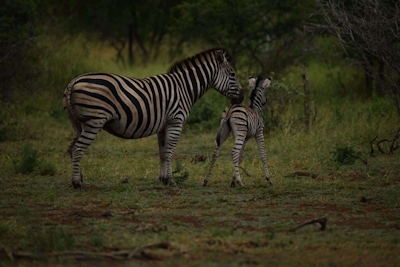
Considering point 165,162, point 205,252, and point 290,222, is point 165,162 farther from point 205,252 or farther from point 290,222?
point 205,252

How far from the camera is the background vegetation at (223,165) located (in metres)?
6.27

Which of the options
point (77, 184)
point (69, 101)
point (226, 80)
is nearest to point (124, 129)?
point (69, 101)

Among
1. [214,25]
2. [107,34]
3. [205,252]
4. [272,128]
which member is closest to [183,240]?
[205,252]

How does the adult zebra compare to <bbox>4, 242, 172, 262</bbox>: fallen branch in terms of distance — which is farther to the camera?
the adult zebra

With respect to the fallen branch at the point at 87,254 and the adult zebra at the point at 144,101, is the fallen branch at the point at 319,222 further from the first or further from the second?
the adult zebra at the point at 144,101

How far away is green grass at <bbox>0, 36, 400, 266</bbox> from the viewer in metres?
6.05

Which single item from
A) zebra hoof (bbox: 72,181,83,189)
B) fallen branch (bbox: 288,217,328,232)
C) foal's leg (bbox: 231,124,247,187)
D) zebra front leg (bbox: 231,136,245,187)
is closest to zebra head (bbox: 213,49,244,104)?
foal's leg (bbox: 231,124,247,187)

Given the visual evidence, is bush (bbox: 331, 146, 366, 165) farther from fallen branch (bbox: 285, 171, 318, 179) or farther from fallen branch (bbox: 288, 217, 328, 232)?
fallen branch (bbox: 288, 217, 328, 232)

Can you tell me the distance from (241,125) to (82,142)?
210 cm

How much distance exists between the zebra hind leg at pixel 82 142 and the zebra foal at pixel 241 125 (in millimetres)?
1607

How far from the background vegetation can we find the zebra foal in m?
0.37

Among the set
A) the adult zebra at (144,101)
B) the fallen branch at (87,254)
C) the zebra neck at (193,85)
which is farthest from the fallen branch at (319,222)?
the zebra neck at (193,85)

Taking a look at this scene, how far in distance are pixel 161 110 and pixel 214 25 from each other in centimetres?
1111

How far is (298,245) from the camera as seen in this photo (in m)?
6.28
